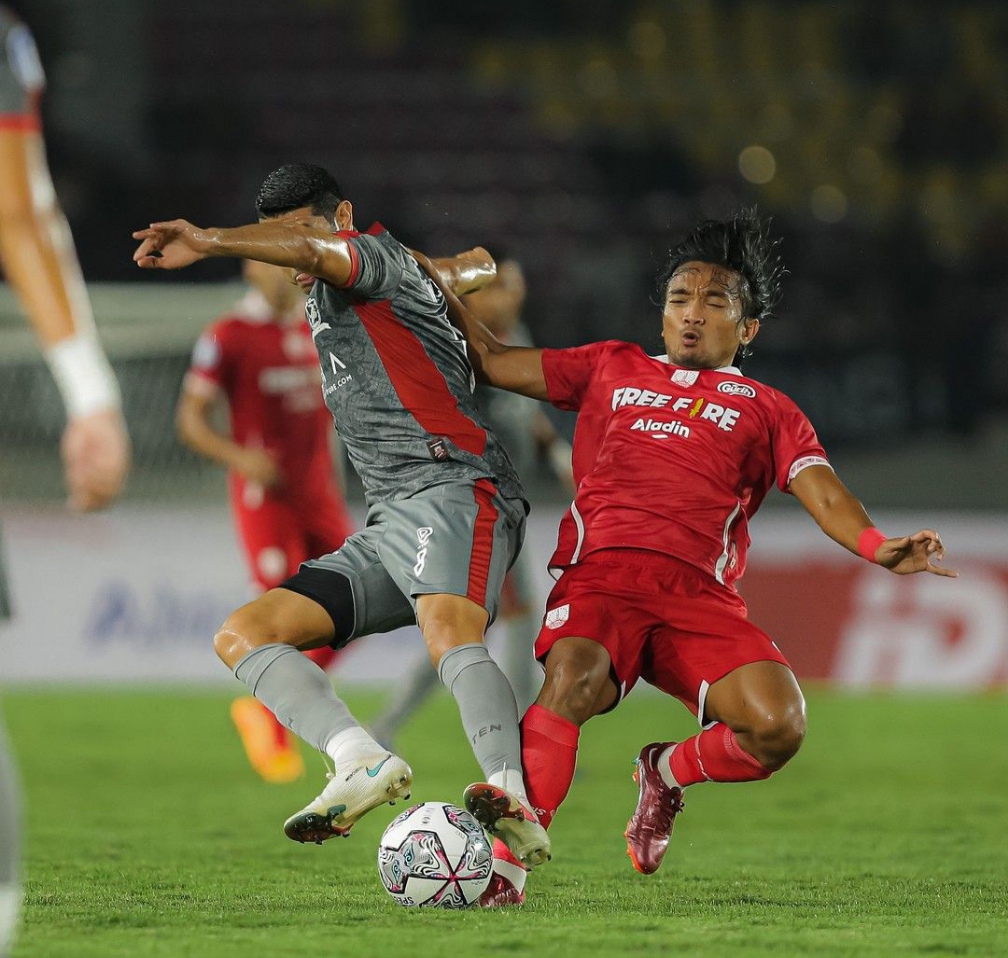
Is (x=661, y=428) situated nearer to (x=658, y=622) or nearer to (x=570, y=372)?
(x=570, y=372)

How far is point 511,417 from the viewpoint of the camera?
805cm

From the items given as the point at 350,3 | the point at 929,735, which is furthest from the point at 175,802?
the point at 350,3

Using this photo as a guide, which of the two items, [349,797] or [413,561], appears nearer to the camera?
[349,797]

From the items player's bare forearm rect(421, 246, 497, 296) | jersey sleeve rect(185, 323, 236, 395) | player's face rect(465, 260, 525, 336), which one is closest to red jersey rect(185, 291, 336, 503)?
jersey sleeve rect(185, 323, 236, 395)

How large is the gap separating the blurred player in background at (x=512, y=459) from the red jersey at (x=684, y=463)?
179 centimetres

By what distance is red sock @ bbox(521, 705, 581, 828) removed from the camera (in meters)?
4.46

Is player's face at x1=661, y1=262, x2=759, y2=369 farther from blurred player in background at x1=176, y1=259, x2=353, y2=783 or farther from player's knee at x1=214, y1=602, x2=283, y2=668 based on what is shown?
blurred player in background at x1=176, y1=259, x2=353, y2=783

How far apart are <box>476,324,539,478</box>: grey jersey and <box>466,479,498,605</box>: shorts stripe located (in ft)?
10.2

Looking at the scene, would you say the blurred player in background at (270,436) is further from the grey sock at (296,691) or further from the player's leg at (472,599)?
the grey sock at (296,691)

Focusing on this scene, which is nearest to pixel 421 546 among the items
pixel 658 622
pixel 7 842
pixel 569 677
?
pixel 569 677

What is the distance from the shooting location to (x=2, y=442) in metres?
12.0

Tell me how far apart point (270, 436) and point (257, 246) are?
3.91 meters

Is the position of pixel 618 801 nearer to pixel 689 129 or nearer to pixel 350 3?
pixel 689 129

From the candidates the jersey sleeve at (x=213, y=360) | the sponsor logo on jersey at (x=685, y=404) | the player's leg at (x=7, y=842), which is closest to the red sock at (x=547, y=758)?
the sponsor logo on jersey at (x=685, y=404)
